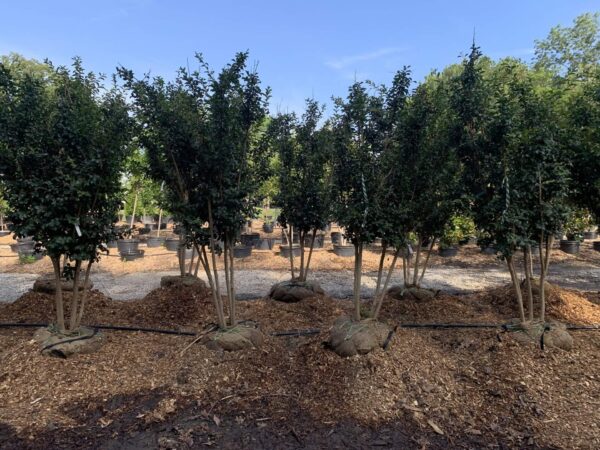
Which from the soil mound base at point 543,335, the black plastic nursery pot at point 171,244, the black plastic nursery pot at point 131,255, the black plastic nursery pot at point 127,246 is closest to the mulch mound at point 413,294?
the soil mound base at point 543,335

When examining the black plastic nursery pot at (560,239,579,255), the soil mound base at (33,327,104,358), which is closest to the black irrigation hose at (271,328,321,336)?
the soil mound base at (33,327,104,358)

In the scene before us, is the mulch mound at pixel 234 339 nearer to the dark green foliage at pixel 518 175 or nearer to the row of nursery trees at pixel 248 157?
the row of nursery trees at pixel 248 157

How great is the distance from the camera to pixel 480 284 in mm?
9359

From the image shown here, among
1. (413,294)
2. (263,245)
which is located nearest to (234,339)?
(413,294)

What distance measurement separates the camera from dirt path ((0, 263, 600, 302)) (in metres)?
8.68

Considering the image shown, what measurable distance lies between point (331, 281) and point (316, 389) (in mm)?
6030

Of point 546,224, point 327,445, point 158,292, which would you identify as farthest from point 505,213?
point 158,292

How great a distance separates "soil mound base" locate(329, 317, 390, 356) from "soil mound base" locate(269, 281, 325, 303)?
2469 millimetres

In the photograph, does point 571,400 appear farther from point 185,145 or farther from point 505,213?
point 185,145

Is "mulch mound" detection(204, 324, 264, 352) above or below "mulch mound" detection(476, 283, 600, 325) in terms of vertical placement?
below

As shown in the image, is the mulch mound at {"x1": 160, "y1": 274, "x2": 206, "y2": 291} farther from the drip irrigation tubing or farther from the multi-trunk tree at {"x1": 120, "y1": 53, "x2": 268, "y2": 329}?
the multi-trunk tree at {"x1": 120, "y1": 53, "x2": 268, "y2": 329}

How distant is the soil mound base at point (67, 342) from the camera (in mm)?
4223

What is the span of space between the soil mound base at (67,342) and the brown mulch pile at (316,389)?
10 centimetres

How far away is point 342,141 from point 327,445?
297cm
